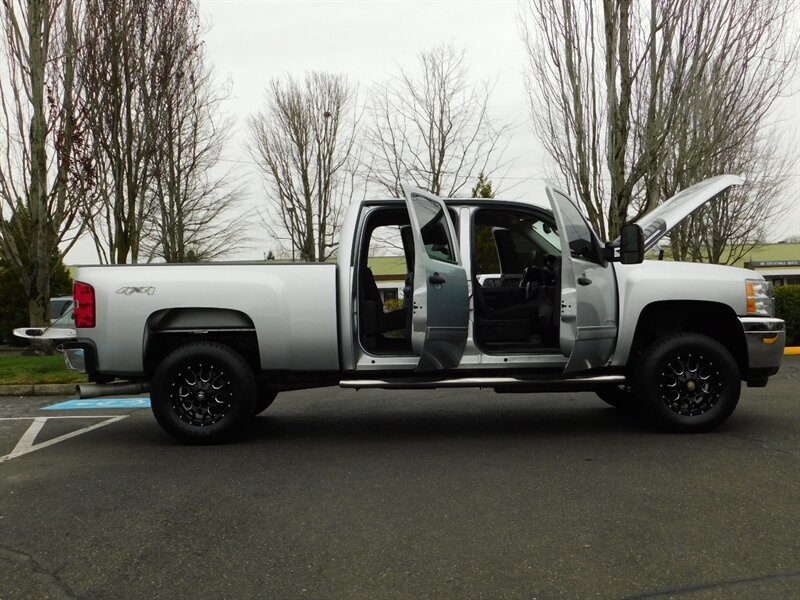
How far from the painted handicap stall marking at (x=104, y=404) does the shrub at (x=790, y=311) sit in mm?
11349

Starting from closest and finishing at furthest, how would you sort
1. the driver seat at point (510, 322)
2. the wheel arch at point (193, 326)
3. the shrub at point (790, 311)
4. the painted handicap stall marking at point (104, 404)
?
the wheel arch at point (193, 326) < the driver seat at point (510, 322) < the painted handicap stall marking at point (104, 404) < the shrub at point (790, 311)

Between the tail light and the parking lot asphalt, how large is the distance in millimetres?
1069

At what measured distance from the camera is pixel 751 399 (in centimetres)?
786

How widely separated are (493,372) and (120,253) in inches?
530

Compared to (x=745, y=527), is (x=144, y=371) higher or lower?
higher

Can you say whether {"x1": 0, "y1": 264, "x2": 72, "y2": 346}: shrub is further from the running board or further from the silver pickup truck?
the running board

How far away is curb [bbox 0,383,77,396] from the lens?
1023cm

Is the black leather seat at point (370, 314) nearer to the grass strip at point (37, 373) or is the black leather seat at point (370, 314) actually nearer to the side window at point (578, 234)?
the side window at point (578, 234)

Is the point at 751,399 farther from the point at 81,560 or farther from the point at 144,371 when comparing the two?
the point at 81,560

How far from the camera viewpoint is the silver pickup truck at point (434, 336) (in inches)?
231

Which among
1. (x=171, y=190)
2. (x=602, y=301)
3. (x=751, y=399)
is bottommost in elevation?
(x=751, y=399)

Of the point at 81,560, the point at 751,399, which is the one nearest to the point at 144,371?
the point at 81,560

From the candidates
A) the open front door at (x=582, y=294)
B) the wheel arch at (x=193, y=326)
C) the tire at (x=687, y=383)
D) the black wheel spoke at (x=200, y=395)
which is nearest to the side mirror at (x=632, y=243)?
the open front door at (x=582, y=294)

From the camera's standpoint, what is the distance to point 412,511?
4.15 meters
